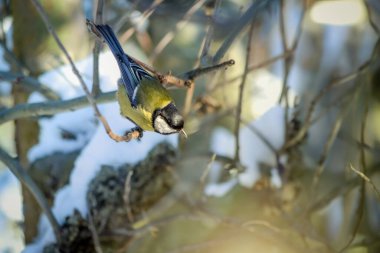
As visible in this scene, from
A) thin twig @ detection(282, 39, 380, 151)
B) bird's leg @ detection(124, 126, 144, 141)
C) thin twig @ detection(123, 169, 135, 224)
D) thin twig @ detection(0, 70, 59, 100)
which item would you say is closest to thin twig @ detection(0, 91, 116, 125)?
bird's leg @ detection(124, 126, 144, 141)

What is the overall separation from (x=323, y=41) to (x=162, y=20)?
Result: 1008mm

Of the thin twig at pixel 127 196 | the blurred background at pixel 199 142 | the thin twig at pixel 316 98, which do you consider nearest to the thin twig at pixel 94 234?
the blurred background at pixel 199 142

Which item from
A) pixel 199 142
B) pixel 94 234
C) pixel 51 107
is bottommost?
pixel 199 142

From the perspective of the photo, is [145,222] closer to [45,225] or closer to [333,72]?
[45,225]

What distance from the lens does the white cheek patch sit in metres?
1.64

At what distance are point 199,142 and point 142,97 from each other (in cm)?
114

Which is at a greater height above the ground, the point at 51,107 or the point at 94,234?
the point at 51,107

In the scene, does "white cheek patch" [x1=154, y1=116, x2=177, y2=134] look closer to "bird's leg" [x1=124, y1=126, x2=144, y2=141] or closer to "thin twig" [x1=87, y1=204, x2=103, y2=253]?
"bird's leg" [x1=124, y1=126, x2=144, y2=141]

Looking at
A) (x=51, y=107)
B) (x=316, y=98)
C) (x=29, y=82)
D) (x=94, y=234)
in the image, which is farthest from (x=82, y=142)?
(x=316, y=98)

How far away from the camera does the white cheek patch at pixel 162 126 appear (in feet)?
5.39

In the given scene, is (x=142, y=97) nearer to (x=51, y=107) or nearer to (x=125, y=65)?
(x=125, y=65)

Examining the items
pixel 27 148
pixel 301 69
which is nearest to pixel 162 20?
pixel 301 69

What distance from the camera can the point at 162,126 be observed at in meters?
1.67

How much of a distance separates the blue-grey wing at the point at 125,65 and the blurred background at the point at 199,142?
159mm
